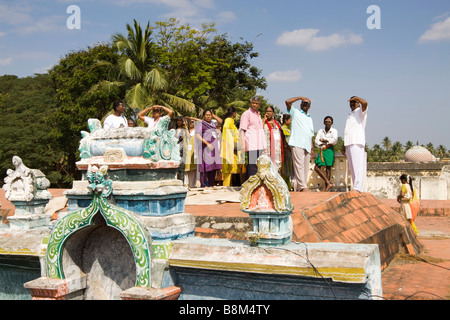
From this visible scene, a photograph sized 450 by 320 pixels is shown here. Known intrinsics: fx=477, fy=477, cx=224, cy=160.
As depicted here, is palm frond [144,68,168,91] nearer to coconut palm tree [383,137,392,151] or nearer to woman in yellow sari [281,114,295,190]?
woman in yellow sari [281,114,295,190]

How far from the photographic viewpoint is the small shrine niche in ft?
12.1

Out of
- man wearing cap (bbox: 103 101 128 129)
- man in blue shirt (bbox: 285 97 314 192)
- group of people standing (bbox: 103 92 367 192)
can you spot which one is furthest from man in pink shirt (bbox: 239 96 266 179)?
man wearing cap (bbox: 103 101 128 129)

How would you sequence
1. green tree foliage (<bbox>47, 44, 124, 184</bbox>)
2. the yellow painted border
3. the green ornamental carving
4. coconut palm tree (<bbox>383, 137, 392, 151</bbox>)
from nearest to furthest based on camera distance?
1. the yellow painted border
2. the green ornamental carving
3. green tree foliage (<bbox>47, 44, 124, 184</bbox>)
4. coconut palm tree (<bbox>383, 137, 392, 151</bbox>)

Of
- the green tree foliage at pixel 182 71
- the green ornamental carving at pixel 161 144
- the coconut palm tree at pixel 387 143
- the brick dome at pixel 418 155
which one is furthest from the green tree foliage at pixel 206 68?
the coconut palm tree at pixel 387 143

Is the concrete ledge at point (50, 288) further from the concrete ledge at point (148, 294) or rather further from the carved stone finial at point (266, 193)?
the carved stone finial at point (266, 193)

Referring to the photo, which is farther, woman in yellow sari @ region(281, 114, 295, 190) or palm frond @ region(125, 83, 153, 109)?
palm frond @ region(125, 83, 153, 109)

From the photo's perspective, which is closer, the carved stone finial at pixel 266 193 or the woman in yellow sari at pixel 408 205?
the carved stone finial at pixel 266 193

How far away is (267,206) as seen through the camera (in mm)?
3732

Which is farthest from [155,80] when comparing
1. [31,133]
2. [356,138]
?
[356,138]

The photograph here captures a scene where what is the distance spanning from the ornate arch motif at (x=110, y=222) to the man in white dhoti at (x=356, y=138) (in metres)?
4.29

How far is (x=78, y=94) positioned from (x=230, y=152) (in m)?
16.3

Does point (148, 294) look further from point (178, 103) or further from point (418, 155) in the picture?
point (418, 155)

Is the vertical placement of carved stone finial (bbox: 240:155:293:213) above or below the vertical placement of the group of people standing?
below

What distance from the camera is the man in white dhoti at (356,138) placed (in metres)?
7.19
